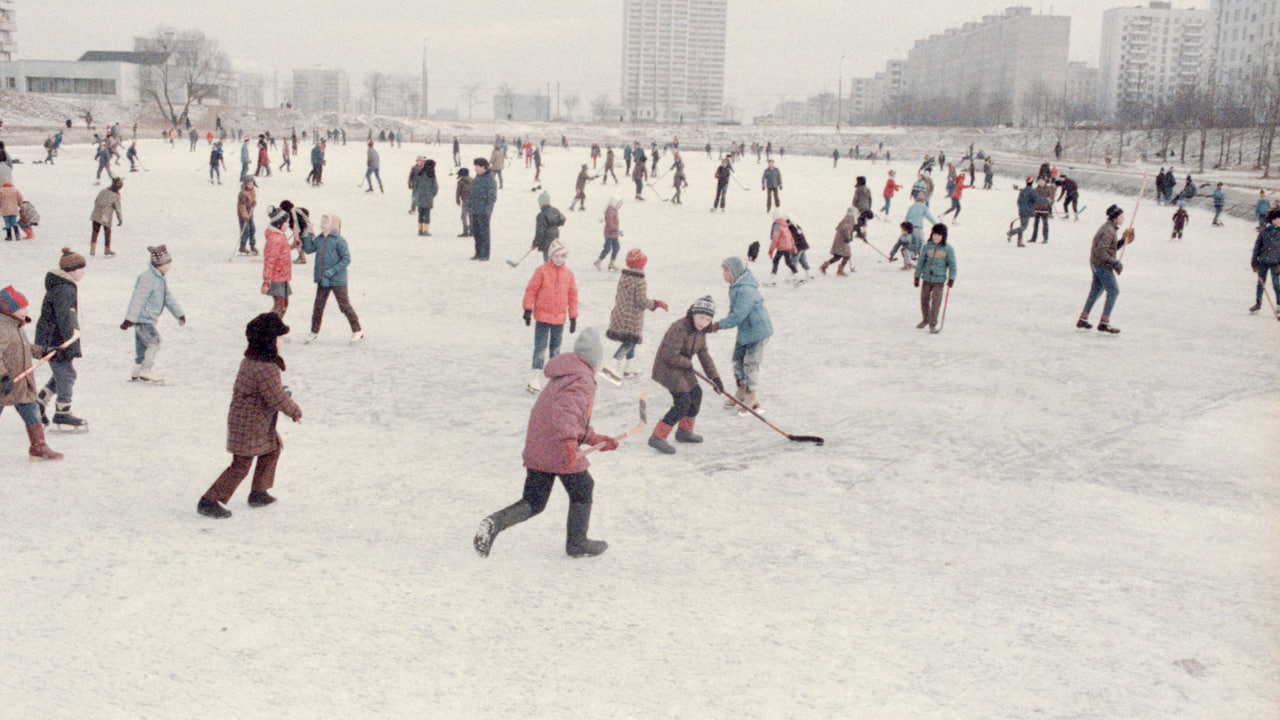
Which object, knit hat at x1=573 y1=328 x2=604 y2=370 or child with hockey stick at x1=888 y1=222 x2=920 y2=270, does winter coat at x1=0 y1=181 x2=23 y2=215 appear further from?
knit hat at x1=573 y1=328 x2=604 y2=370

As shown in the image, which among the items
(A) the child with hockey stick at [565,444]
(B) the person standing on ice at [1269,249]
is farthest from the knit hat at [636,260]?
(B) the person standing on ice at [1269,249]

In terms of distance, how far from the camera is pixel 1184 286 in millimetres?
16359

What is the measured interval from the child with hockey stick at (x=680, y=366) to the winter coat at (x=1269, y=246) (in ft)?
31.0

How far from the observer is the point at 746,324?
859 cm

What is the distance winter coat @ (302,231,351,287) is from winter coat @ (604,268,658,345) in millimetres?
3437

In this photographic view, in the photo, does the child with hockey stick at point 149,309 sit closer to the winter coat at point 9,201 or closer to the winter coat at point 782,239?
the winter coat at point 782,239

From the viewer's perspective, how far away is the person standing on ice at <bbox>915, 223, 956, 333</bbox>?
1204cm

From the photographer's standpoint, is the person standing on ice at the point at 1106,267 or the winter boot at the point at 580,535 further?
the person standing on ice at the point at 1106,267

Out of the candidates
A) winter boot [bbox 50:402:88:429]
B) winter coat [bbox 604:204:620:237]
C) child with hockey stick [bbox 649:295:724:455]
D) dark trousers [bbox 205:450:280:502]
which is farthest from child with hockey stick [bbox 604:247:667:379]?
winter coat [bbox 604:204:620:237]

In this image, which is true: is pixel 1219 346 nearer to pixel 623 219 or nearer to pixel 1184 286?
pixel 1184 286

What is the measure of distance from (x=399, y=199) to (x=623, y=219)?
307 inches

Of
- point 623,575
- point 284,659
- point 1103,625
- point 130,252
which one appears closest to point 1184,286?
point 1103,625

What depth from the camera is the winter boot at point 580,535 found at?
558 cm

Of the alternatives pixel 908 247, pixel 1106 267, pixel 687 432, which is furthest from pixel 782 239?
pixel 687 432
